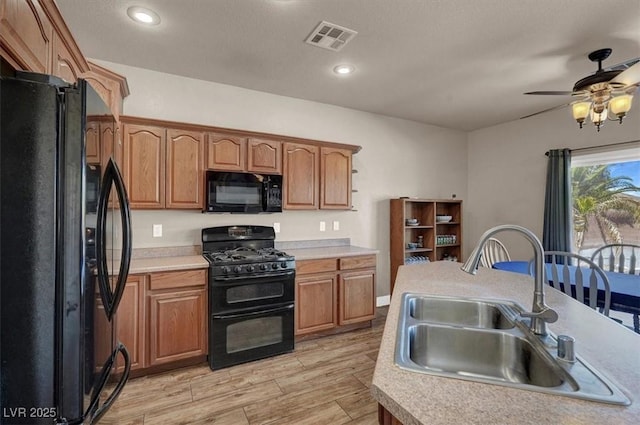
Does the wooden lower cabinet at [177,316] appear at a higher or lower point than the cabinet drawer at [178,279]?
lower

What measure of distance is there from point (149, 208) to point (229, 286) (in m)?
1.00

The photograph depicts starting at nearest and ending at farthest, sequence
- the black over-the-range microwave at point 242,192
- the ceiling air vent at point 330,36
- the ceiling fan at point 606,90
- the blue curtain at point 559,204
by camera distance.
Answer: the ceiling fan at point 606,90 < the ceiling air vent at point 330,36 < the black over-the-range microwave at point 242,192 < the blue curtain at point 559,204

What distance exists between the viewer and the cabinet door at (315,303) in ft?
9.61

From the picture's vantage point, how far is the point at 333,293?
10.2 feet

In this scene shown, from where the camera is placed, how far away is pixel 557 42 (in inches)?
91.7

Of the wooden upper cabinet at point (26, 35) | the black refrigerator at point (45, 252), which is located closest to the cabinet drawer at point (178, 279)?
the black refrigerator at point (45, 252)

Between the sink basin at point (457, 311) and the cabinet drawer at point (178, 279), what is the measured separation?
1782 mm

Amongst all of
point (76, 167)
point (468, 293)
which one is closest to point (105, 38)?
point (76, 167)

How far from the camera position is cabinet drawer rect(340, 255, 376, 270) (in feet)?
10.4

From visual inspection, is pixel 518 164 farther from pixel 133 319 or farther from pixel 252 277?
pixel 133 319

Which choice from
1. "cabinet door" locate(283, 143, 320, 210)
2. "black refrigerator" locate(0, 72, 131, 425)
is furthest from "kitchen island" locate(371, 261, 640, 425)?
"cabinet door" locate(283, 143, 320, 210)

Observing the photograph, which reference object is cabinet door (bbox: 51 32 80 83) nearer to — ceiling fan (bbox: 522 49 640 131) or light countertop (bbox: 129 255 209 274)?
light countertop (bbox: 129 255 209 274)

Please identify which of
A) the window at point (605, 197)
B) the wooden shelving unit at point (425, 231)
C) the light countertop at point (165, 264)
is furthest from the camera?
the wooden shelving unit at point (425, 231)

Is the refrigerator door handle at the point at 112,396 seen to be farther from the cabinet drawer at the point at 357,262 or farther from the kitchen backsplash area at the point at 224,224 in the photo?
the cabinet drawer at the point at 357,262
